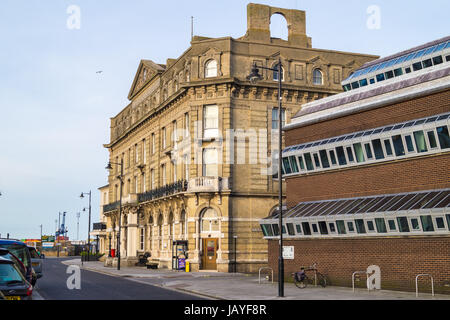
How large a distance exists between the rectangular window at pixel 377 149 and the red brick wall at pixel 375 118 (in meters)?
1.04

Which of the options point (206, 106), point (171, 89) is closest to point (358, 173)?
point (206, 106)

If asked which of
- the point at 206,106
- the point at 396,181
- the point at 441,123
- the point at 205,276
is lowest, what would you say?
the point at 205,276

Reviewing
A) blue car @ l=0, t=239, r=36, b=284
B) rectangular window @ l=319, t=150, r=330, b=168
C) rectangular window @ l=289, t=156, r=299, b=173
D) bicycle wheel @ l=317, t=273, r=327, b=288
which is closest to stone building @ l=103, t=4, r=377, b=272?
rectangular window @ l=289, t=156, r=299, b=173

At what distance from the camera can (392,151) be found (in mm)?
28453

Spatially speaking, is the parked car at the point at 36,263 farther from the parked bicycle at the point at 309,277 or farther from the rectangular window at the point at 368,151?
the rectangular window at the point at 368,151

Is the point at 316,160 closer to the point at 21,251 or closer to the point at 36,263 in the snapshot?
the point at 21,251

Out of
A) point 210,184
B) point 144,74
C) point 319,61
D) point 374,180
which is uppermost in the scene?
point 144,74

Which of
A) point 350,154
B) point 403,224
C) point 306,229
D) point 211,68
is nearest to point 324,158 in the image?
point 350,154

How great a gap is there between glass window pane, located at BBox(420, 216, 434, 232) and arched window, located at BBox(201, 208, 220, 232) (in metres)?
23.4

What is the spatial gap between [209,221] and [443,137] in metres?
24.5

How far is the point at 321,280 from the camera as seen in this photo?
29.8 m

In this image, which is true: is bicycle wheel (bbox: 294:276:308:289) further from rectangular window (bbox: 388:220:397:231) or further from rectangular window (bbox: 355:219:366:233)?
rectangular window (bbox: 388:220:397:231)

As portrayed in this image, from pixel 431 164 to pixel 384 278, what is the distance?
586 cm
